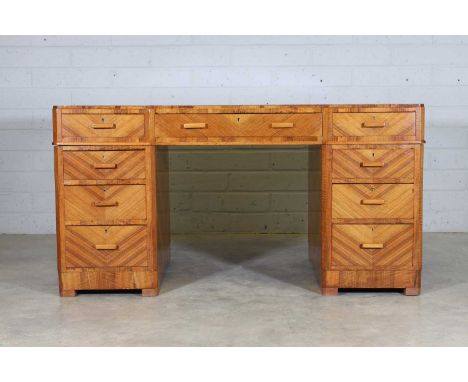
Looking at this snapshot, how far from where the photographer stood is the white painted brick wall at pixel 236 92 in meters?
4.32

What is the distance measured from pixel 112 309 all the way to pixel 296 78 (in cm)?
243

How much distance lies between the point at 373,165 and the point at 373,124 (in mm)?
190

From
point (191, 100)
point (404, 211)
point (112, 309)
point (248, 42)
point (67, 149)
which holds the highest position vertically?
point (248, 42)

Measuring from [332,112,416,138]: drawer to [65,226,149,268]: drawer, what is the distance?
3.40ft

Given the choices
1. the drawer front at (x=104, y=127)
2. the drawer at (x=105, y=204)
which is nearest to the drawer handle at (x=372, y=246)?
the drawer at (x=105, y=204)

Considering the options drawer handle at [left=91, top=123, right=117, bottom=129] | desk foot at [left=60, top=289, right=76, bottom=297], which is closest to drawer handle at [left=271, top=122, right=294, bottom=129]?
drawer handle at [left=91, top=123, right=117, bottom=129]

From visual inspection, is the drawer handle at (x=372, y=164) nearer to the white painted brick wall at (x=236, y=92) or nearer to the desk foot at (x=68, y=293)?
the desk foot at (x=68, y=293)

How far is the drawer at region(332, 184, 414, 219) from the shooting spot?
2.73 metres

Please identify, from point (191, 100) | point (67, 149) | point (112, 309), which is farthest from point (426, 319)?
Answer: point (191, 100)

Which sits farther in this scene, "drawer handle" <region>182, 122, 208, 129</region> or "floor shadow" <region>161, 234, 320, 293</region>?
"floor shadow" <region>161, 234, 320, 293</region>

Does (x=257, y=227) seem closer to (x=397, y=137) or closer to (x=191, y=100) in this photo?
(x=191, y=100)

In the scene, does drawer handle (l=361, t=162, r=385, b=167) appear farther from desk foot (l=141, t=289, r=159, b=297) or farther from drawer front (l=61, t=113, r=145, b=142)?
desk foot (l=141, t=289, r=159, b=297)

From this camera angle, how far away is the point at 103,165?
2.71m

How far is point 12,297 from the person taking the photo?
275 centimetres
